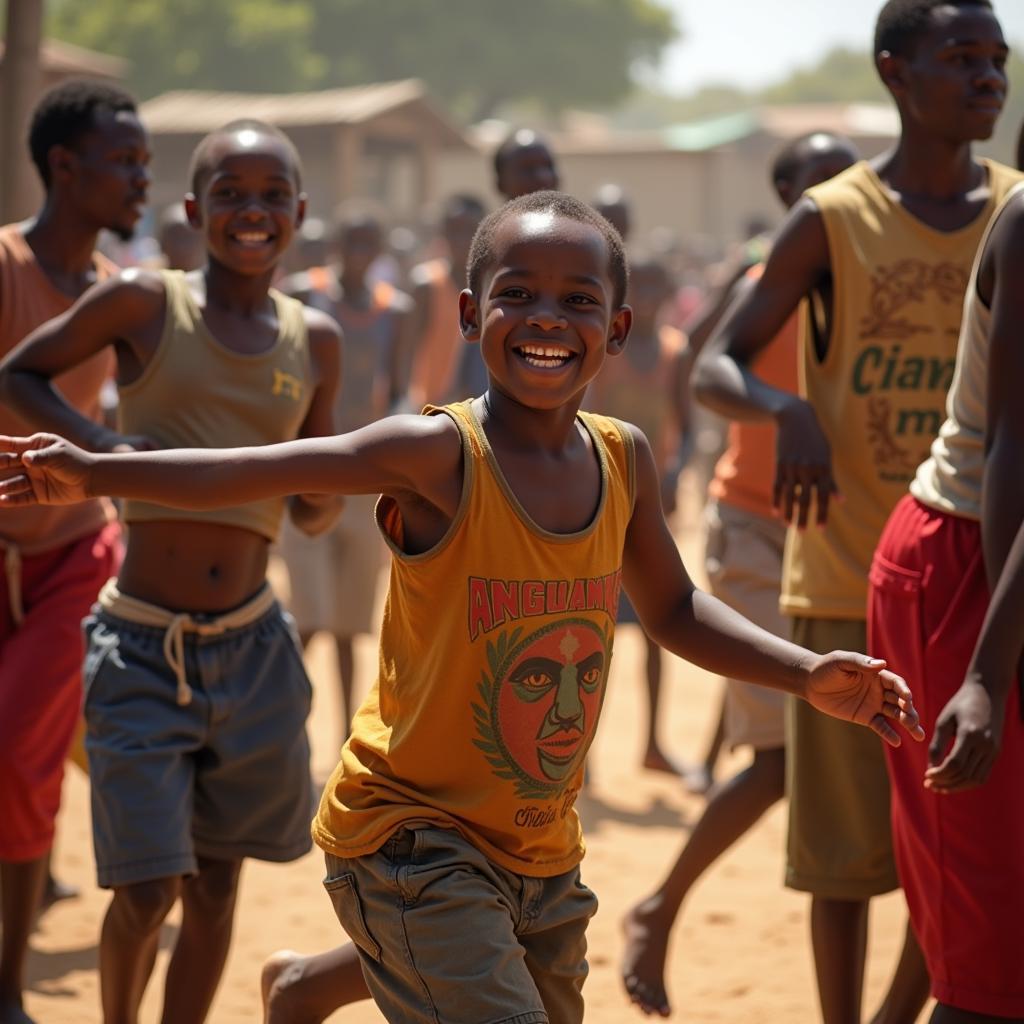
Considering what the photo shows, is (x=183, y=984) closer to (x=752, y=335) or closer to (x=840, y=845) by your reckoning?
(x=840, y=845)

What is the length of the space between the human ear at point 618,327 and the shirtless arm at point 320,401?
126 centimetres

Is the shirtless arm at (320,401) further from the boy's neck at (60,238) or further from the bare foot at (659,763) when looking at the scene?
the bare foot at (659,763)

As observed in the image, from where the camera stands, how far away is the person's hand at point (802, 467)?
3.65 m

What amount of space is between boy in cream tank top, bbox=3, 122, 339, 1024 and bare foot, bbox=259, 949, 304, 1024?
32 cm

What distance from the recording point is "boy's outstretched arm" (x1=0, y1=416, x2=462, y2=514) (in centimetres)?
272

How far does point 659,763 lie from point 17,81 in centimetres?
393

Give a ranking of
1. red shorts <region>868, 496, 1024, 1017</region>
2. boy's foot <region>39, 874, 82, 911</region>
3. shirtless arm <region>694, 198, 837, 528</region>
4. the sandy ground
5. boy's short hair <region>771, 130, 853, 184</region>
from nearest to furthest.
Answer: red shorts <region>868, 496, 1024, 1017</region>
shirtless arm <region>694, 198, 837, 528</region>
the sandy ground
boy's foot <region>39, 874, 82, 911</region>
boy's short hair <region>771, 130, 853, 184</region>

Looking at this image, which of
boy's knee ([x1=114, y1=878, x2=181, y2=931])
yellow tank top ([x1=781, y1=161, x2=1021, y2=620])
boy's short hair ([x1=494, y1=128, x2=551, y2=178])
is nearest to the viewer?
boy's knee ([x1=114, y1=878, x2=181, y2=931])

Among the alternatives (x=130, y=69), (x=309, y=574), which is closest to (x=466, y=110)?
(x=130, y=69)

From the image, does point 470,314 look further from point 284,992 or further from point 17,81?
point 17,81

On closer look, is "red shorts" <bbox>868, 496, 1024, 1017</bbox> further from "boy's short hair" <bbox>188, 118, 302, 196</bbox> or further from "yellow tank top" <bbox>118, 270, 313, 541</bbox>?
"boy's short hair" <bbox>188, 118, 302, 196</bbox>

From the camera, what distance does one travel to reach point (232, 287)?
404 centimetres

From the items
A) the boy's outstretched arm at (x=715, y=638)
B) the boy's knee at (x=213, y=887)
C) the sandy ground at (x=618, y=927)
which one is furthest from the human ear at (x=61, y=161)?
the sandy ground at (x=618, y=927)

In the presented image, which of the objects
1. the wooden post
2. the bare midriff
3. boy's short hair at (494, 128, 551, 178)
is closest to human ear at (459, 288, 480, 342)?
the bare midriff
